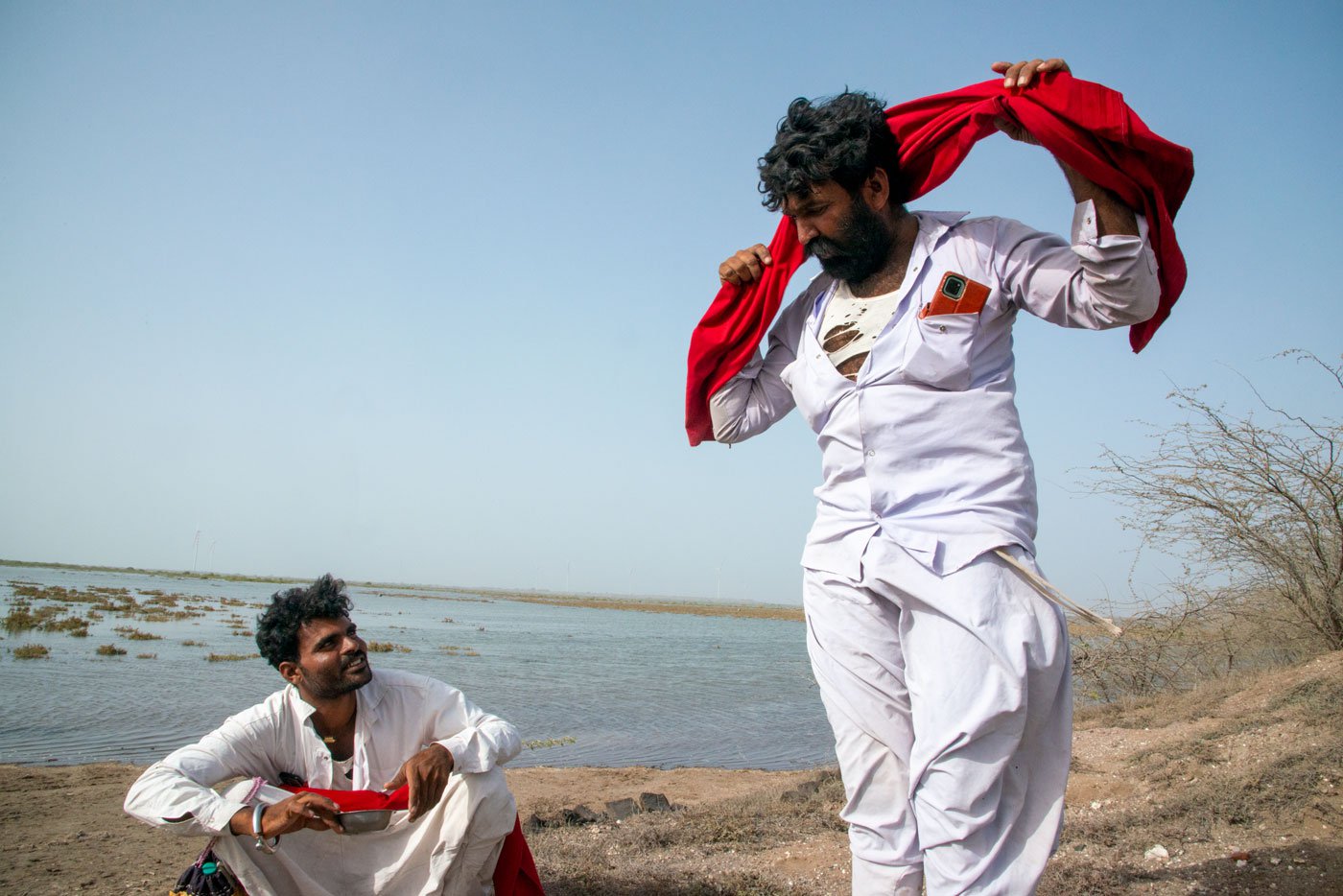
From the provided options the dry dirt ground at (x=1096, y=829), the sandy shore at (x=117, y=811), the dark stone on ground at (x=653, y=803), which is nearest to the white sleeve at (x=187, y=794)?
the dry dirt ground at (x=1096, y=829)

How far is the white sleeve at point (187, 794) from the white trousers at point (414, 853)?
20 cm

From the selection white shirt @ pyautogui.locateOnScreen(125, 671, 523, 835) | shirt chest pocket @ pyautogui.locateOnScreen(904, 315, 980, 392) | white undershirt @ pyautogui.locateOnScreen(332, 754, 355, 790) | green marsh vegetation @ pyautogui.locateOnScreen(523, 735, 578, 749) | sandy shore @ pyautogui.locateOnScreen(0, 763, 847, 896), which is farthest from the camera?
green marsh vegetation @ pyautogui.locateOnScreen(523, 735, 578, 749)

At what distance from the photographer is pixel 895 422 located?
193 cm

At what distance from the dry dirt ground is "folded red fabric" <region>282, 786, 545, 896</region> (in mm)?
608

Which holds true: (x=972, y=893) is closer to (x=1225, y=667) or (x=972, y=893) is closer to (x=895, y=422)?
(x=895, y=422)

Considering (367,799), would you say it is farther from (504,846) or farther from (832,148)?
(832,148)

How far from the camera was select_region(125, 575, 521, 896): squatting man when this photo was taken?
2943 millimetres

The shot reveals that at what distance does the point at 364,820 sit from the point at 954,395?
2.45 metres

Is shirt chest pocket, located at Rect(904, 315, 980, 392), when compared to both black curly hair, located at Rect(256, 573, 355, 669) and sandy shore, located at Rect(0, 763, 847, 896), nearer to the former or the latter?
black curly hair, located at Rect(256, 573, 355, 669)

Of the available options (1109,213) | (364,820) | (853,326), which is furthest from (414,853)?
(1109,213)

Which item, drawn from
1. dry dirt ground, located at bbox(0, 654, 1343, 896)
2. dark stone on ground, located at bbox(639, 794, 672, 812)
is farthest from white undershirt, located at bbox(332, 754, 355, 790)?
dark stone on ground, located at bbox(639, 794, 672, 812)

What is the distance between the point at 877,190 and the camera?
6.93 ft

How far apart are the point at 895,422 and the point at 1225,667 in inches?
386

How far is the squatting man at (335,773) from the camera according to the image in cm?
294
